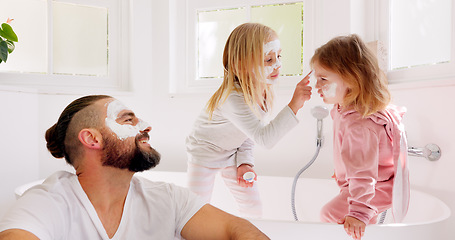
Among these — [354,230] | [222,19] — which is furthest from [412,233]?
[222,19]

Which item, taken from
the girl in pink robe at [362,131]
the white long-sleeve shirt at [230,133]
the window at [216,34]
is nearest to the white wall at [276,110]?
the window at [216,34]

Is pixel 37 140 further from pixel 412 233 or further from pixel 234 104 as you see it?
pixel 412 233

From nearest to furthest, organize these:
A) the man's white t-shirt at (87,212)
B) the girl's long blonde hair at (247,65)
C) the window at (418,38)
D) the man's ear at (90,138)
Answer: the man's white t-shirt at (87,212) → the man's ear at (90,138) → the girl's long blonde hair at (247,65) → the window at (418,38)

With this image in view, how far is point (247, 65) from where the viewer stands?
155 cm

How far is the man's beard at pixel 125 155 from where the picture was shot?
1.06 metres

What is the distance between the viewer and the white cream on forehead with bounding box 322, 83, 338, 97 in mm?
1429

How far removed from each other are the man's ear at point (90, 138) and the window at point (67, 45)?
57.6 inches

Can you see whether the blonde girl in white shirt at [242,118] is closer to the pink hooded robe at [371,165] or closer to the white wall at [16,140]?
the pink hooded robe at [371,165]

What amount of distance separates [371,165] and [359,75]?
12.0 inches

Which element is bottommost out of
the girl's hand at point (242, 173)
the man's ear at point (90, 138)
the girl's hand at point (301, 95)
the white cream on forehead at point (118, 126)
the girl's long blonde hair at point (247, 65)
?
the girl's hand at point (242, 173)

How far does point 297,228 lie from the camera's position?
121cm

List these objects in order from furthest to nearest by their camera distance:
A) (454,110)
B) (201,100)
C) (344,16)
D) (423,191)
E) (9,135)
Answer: (201,100) → (344,16) → (9,135) → (423,191) → (454,110)

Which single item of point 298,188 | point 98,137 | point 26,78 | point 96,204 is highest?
point 26,78

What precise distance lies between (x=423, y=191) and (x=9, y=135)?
6.45ft
